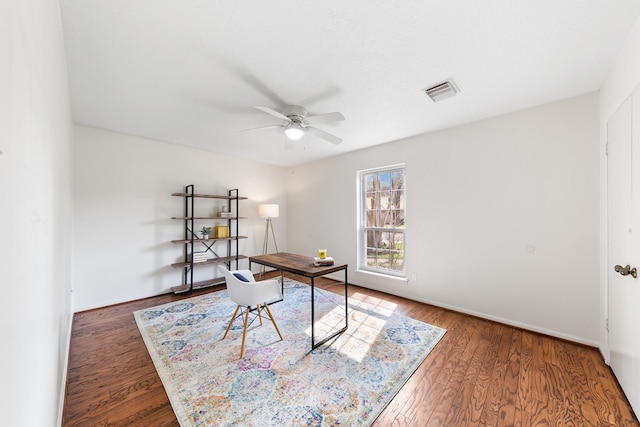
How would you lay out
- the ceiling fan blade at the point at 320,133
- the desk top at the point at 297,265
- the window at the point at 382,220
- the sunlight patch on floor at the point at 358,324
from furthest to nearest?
the window at the point at 382,220
the ceiling fan blade at the point at 320,133
the desk top at the point at 297,265
the sunlight patch on floor at the point at 358,324

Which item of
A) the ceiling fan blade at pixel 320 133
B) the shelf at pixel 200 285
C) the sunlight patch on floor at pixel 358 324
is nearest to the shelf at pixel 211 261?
the shelf at pixel 200 285

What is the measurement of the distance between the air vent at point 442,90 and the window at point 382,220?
149cm

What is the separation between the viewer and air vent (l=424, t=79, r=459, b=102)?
2.16m

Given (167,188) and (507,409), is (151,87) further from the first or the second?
(507,409)

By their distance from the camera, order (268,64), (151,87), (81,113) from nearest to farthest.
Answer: (268,64), (151,87), (81,113)

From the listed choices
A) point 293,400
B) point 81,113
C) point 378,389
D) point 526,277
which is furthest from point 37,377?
point 526,277

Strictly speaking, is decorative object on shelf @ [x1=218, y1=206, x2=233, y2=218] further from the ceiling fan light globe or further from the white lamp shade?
the ceiling fan light globe

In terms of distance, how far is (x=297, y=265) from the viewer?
8.97ft

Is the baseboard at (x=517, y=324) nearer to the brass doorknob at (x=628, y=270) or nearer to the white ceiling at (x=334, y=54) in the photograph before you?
the brass doorknob at (x=628, y=270)

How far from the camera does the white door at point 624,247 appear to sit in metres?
1.58

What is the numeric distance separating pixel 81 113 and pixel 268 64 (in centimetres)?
258

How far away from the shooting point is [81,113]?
2828mm

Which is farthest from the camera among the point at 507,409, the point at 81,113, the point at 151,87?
the point at 81,113

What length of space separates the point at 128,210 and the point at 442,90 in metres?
4.34
